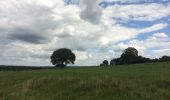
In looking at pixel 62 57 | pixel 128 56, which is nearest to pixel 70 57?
pixel 62 57

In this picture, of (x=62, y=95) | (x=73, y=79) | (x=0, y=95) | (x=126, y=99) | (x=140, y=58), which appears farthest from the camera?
(x=140, y=58)

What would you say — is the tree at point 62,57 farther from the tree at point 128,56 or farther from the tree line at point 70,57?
the tree at point 128,56

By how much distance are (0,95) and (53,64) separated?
3744 inches

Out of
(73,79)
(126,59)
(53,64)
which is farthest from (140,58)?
(73,79)

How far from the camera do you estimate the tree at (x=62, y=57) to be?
11500 cm

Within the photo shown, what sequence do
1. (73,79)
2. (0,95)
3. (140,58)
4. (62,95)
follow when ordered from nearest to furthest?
(62,95) → (0,95) → (73,79) → (140,58)

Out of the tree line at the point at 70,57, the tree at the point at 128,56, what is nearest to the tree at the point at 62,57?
the tree line at the point at 70,57

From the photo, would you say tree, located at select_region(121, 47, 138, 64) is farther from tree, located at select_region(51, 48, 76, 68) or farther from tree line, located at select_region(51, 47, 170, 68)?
tree, located at select_region(51, 48, 76, 68)

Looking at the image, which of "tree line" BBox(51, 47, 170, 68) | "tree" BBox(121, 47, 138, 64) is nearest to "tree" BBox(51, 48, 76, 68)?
"tree line" BBox(51, 47, 170, 68)

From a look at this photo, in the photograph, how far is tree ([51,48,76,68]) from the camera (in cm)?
11500

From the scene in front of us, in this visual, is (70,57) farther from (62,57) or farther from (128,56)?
(128,56)

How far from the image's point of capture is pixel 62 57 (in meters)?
115

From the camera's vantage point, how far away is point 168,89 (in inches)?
842

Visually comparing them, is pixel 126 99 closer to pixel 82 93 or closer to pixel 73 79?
pixel 82 93
